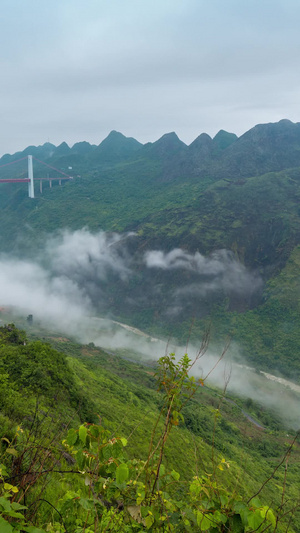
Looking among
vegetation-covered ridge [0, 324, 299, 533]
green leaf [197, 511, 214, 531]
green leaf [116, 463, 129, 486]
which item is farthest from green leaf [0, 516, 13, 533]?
green leaf [197, 511, 214, 531]

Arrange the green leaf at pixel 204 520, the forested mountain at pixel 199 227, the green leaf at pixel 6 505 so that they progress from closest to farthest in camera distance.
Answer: the green leaf at pixel 6 505, the green leaf at pixel 204 520, the forested mountain at pixel 199 227

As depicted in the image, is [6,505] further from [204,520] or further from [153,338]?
[153,338]

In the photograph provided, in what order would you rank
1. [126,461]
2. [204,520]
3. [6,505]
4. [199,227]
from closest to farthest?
[6,505], [204,520], [126,461], [199,227]

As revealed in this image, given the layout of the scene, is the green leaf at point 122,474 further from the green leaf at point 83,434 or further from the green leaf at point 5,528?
the green leaf at point 5,528

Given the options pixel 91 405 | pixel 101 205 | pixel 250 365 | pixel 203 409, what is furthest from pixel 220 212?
pixel 91 405

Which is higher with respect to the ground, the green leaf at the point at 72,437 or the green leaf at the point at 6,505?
the green leaf at the point at 6,505

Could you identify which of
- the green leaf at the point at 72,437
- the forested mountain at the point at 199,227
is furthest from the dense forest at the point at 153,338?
the forested mountain at the point at 199,227

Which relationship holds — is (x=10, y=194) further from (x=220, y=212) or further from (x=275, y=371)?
(x=275, y=371)

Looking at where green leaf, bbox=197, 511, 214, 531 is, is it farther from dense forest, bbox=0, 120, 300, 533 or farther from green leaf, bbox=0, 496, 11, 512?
green leaf, bbox=0, 496, 11, 512

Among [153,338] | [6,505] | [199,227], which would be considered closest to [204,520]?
[6,505]
